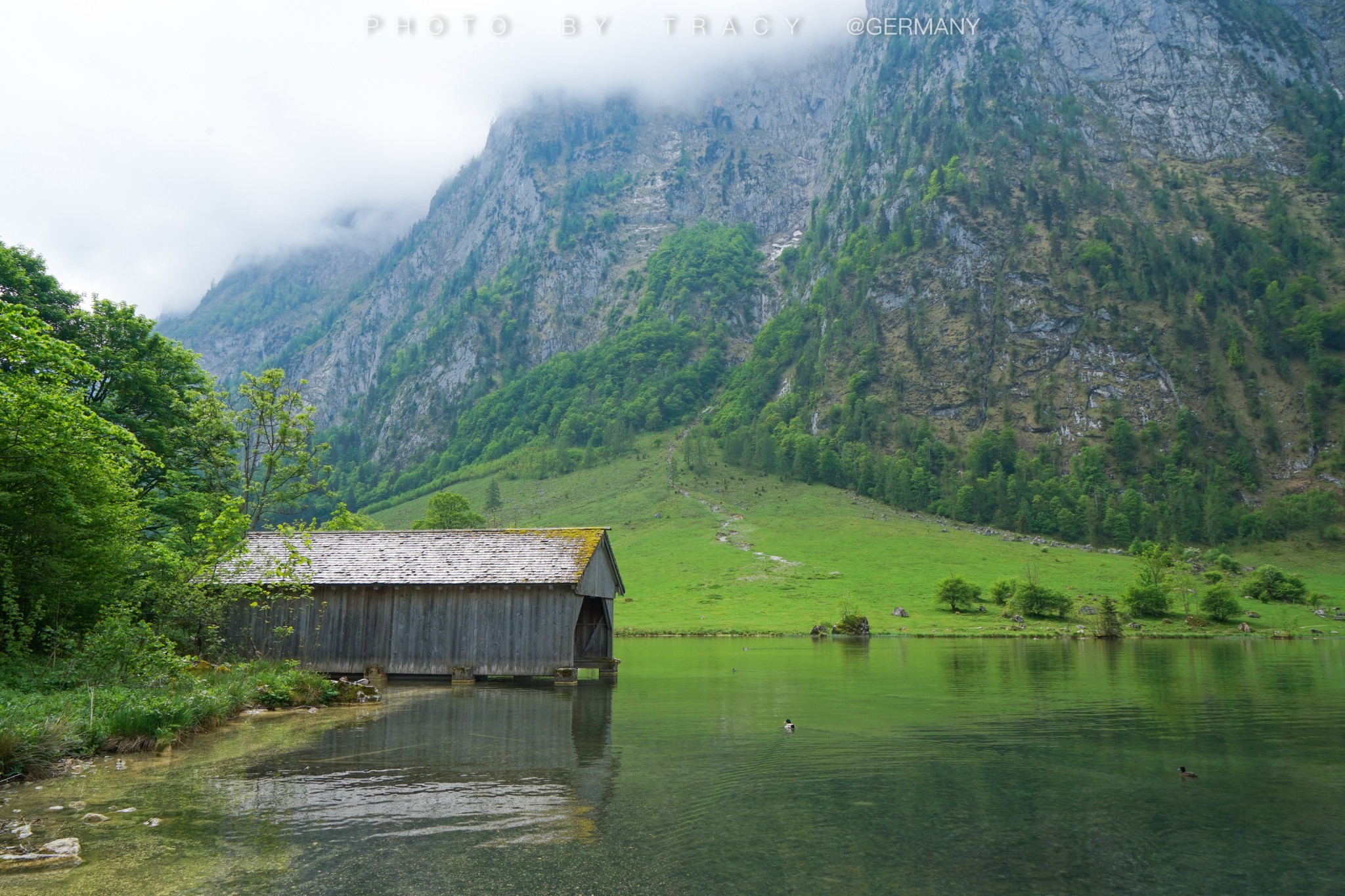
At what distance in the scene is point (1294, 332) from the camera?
14950cm

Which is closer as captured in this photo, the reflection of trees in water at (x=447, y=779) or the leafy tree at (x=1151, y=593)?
the reflection of trees in water at (x=447, y=779)

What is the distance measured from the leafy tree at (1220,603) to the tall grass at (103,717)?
8161 cm

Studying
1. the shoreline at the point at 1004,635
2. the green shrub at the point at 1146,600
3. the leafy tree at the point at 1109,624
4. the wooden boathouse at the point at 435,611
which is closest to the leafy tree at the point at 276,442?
the wooden boathouse at the point at 435,611

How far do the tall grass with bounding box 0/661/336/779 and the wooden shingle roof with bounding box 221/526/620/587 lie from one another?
9.67 m

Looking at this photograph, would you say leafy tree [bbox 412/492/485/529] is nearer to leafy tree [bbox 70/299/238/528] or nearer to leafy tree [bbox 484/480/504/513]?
leafy tree [bbox 484/480/504/513]

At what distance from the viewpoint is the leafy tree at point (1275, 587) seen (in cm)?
8206

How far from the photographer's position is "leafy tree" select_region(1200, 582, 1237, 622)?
73688 millimetres

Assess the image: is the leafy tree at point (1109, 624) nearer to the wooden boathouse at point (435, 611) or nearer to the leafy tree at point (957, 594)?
the leafy tree at point (957, 594)

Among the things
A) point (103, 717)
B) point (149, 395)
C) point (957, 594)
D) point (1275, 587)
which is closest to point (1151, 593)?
point (957, 594)

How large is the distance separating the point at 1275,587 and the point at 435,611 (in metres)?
89.6

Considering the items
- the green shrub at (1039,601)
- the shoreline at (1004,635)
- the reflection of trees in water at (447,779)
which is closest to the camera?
the reflection of trees in water at (447,779)

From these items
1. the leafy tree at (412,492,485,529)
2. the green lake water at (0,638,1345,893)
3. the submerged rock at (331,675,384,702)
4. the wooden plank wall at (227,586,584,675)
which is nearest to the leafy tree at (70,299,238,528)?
the wooden plank wall at (227,586,584,675)

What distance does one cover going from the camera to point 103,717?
1602cm

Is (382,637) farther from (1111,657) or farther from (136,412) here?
(1111,657)
